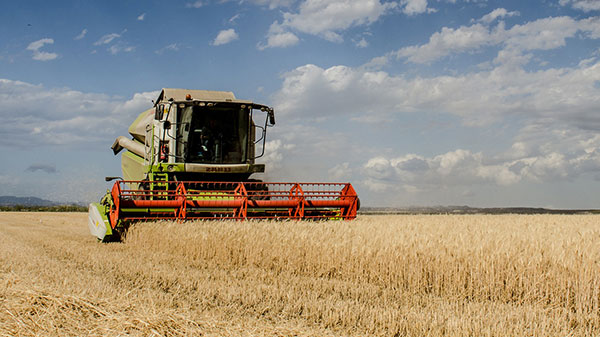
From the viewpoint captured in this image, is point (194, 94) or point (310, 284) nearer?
point (310, 284)

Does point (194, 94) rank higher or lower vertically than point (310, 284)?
higher

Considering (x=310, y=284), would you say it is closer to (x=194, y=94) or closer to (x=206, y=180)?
(x=206, y=180)

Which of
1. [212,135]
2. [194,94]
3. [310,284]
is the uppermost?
[194,94]

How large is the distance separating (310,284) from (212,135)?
533 centimetres

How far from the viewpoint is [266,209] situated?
30.4ft

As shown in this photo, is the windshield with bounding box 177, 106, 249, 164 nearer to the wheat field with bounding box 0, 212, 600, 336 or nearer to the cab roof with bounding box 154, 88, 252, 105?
the cab roof with bounding box 154, 88, 252, 105

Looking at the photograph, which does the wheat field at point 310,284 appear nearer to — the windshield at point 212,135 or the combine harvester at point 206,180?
Answer: the combine harvester at point 206,180

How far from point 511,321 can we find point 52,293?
3.65 meters

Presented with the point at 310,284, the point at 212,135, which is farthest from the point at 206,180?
the point at 310,284

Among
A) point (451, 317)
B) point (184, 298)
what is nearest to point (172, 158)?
point (184, 298)

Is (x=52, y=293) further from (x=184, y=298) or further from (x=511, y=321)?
(x=511, y=321)

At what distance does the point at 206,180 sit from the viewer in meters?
10.2

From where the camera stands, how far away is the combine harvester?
8906 millimetres

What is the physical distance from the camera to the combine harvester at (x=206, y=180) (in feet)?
29.2
